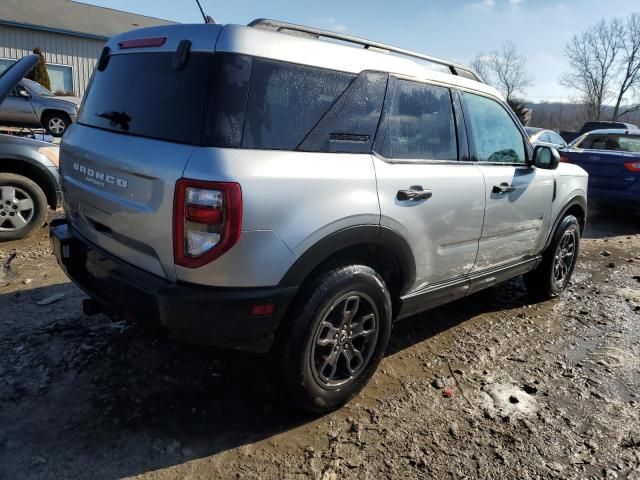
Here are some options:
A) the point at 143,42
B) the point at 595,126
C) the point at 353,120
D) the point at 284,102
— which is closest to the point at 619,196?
the point at 353,120

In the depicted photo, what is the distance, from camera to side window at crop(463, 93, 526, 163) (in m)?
3.65

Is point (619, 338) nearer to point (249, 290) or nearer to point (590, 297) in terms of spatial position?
point (590, 297)

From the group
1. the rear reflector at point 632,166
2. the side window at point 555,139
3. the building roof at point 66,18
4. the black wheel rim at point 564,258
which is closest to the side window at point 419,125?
the black wheel rim at point 564,258

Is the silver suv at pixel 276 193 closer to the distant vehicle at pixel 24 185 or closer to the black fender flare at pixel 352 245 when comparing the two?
the black fender flare at pixel 352 245

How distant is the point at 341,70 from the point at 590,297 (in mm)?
3896

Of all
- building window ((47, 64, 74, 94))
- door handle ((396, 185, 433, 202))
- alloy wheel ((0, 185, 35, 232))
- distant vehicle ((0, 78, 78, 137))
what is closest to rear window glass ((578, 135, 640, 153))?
door handle ((396, 185, 433, 202))

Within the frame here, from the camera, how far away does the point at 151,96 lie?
8.61 feet

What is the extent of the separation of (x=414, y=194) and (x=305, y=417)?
4.60 ft

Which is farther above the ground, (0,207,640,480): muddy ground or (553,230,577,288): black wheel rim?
(553,230,577,288): black wheel rim

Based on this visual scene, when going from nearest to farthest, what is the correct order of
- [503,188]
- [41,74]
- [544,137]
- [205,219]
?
1. [205,219]
2. [503,188]
3. [544,137]
4. [41,74]

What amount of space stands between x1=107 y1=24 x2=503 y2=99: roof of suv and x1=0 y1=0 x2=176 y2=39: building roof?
21.2 metres

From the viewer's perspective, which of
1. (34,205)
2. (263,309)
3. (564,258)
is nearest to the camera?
(263,309)

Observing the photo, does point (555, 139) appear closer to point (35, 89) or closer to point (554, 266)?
point (554, 266)

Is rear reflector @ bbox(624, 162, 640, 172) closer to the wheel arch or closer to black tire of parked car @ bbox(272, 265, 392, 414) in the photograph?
the wheel arch
